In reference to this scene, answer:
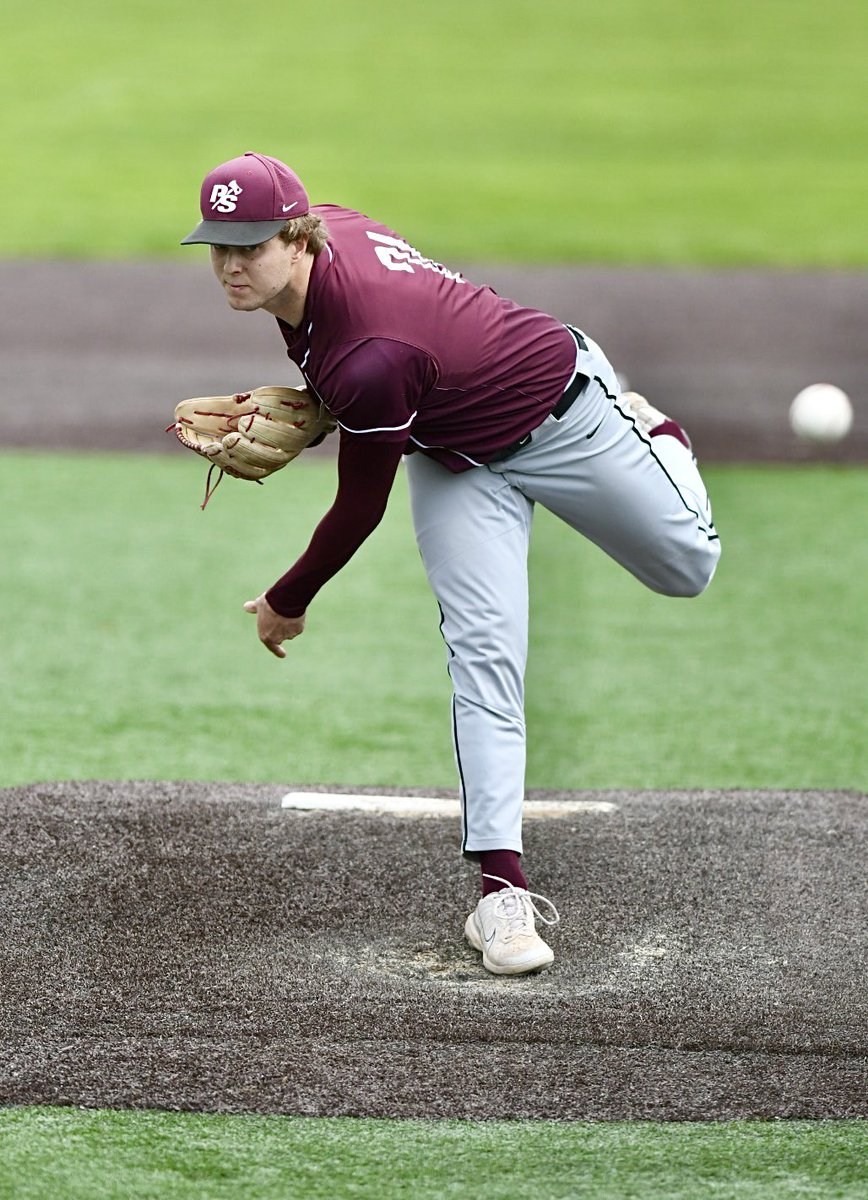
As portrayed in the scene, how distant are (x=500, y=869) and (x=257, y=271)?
1375mm

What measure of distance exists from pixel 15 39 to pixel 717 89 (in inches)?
399

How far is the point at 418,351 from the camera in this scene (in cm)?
323

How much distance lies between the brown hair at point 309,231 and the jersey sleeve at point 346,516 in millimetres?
375

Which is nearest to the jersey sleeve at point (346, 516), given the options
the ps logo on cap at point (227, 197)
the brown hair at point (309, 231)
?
the brown hair at point (309, 231)

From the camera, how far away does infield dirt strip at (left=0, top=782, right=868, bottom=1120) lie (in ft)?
9.63

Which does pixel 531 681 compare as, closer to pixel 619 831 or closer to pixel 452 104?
pixel 619 831

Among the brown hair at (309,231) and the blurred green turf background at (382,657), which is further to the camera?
the blurred green turf background at (382,657)

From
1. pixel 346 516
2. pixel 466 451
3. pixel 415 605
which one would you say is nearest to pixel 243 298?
pixel 346 516

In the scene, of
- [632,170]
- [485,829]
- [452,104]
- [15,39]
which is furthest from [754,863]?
[15,39]

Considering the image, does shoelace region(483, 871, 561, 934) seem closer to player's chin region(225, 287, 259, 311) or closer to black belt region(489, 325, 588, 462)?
black belt region(489, 325, 588, 462)

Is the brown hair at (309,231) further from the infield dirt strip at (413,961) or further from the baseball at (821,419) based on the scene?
the baseball at (821,419)

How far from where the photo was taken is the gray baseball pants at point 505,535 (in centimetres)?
353

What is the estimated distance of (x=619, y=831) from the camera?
4.20 m

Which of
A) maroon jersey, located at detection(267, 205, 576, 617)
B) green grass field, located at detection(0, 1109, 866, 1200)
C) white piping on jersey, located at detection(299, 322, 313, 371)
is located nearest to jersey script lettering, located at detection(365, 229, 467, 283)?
maroon jersey, located at detection(267, 205, 576, 617)
